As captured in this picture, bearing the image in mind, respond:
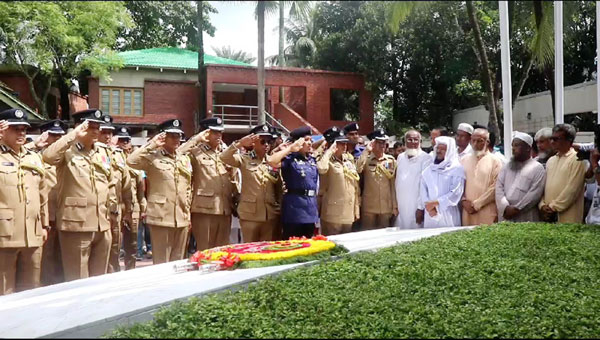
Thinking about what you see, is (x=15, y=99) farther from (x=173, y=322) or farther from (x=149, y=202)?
(x=173, y=322)

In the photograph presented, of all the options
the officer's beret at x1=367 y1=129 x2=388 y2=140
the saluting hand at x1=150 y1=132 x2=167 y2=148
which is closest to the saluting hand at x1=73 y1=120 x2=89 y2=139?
the saluting hand at x1=150 y1=132 x2=167 y2=148

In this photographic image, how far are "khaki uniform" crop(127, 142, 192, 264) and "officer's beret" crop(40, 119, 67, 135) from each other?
2.59 ft

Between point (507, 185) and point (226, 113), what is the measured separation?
2.56 m

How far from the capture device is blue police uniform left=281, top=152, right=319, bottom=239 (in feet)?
15.6

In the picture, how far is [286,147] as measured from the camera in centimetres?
477

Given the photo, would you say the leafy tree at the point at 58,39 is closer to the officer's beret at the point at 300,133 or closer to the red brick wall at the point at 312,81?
the red brick wall at the point at 312,81

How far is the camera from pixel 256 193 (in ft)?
16.5

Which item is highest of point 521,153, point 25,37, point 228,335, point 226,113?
point 25,37

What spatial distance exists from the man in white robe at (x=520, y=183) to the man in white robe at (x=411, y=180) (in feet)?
2.32

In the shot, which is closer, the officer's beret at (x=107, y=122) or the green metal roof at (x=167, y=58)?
the green metal roof at (x=167, y=58)

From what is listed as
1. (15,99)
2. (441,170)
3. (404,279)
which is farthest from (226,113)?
(404,279)

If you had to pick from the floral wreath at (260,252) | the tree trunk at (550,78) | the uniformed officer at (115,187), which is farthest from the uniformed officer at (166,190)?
the tree trunk at (550,78)

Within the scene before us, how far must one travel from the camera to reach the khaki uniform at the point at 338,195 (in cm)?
536

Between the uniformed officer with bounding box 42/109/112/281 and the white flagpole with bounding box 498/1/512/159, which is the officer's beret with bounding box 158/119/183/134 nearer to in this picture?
the uniformed officer with bounding box 42/109/112/281
